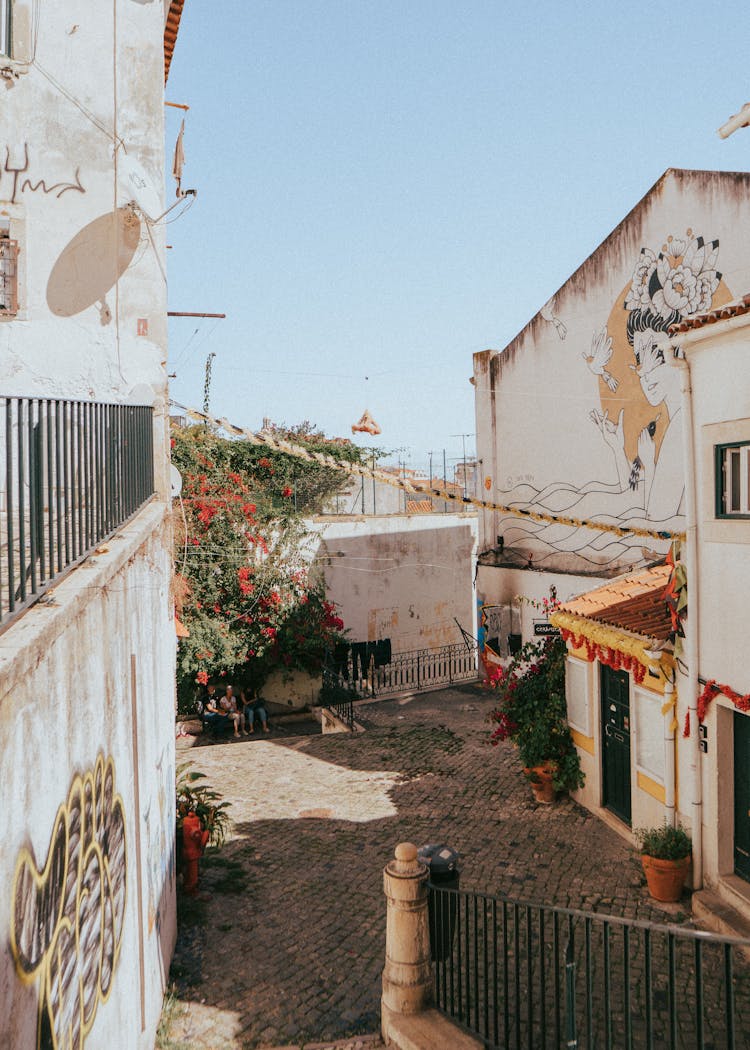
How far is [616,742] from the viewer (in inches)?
390

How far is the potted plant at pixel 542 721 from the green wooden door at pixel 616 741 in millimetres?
540

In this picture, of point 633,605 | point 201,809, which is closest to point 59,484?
point 201,809

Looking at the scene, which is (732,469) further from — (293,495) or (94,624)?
(293,495)

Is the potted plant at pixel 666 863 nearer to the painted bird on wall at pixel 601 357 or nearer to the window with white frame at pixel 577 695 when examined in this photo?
the window with white frame at pixel 577 695

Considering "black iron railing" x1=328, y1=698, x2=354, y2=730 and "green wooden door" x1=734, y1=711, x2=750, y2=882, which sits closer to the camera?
"green wooden door" x1=734, y1=711, x2=750, y2=882

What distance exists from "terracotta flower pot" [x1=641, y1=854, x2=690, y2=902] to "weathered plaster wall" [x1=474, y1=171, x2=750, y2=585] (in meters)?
6.64

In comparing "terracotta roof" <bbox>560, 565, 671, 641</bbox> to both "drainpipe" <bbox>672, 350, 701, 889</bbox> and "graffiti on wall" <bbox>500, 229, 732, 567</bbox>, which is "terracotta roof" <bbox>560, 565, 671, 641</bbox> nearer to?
"drainpipe" <bbox>672, 350, 701, 889</bbox>

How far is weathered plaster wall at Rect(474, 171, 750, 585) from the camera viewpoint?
41.0 feet

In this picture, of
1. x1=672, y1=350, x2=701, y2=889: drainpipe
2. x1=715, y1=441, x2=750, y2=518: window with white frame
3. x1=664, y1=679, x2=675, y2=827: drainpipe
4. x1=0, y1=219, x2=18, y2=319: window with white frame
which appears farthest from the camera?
x1=664, y1=679, x2=675, y2=827: drainpipe

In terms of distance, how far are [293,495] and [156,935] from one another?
13.2m

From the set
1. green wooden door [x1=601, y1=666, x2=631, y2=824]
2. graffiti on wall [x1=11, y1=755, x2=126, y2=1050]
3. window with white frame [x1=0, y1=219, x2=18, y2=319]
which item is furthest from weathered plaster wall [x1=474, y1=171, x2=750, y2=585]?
graffiti on wall [x1=11, y1=755, x2=126, y2=1050]

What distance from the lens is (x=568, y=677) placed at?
1093cm

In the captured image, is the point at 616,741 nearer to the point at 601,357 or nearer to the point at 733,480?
the point at 733,480

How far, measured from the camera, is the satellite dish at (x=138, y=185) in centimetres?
855
